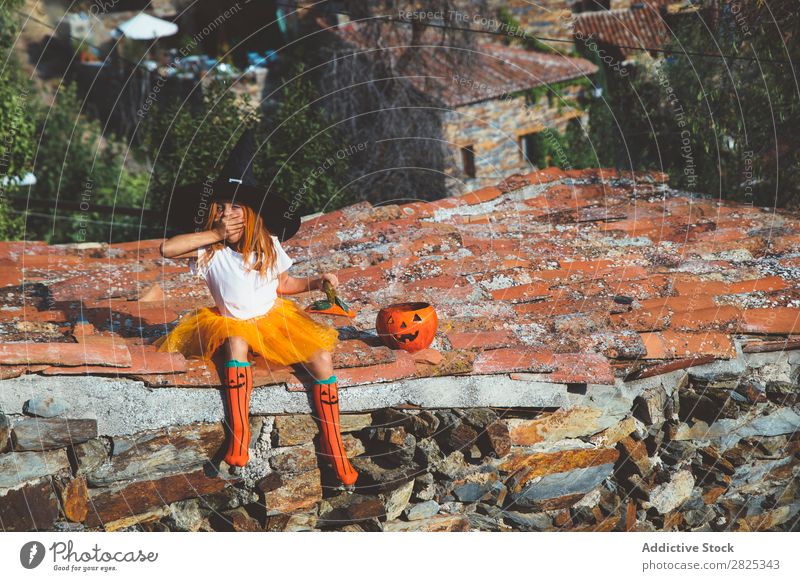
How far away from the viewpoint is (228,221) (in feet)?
11.8

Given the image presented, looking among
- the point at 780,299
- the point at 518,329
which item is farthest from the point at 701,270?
the point at 518,329

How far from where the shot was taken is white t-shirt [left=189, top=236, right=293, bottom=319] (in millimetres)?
3646

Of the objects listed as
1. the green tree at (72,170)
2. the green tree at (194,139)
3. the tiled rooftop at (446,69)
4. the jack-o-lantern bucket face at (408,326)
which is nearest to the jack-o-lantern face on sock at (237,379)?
the jack-o-lantern bucket face at (408,326)

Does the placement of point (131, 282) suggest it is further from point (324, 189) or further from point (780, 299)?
point (324, 189)

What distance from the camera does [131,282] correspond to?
4848 millimetres

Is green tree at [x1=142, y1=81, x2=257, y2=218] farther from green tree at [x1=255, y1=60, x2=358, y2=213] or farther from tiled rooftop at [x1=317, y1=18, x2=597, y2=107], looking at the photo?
tiled rooftop at [x1=317, y1=18, x2=597, y2=107]

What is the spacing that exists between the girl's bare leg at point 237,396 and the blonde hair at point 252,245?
13.2 inches

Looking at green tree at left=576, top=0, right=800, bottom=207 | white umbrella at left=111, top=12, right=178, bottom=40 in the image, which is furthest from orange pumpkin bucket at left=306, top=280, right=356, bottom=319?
white umbrella at left=111, top=12, right=178, bottom=40

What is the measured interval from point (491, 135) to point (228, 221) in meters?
11.8

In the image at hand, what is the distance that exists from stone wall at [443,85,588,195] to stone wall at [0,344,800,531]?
987 centimetres

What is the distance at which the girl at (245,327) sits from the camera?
356 cm

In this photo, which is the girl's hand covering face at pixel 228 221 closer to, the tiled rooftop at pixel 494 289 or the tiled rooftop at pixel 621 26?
the tiled rooftop at pixel 494 289

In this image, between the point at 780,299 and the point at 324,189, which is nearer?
the point at 780,299

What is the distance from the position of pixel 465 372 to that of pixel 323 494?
0.84 meters
